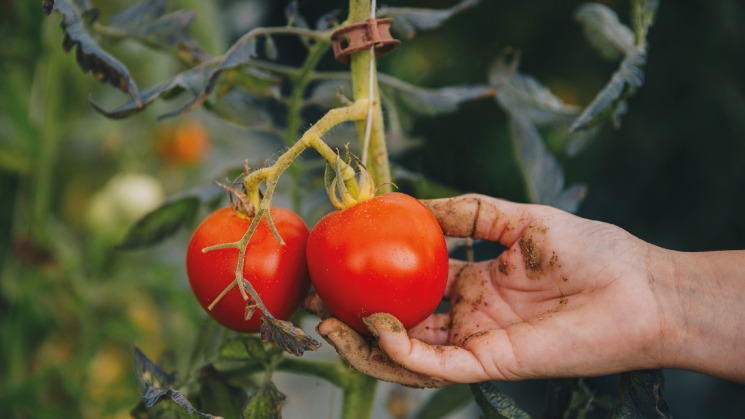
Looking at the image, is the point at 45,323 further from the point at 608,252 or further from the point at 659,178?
the point at 659,178

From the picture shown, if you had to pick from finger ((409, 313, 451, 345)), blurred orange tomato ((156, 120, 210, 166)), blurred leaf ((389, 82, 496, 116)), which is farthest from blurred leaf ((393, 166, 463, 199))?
blurred orange tomato ((156, 120, 210, 166))

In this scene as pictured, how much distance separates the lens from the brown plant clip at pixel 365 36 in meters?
0.73

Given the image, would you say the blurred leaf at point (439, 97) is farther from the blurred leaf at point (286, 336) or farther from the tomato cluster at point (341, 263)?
the blurred leaf at point (286, 336)

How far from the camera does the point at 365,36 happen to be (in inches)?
29.1

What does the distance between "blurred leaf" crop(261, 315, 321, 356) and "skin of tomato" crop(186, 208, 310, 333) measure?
7cm

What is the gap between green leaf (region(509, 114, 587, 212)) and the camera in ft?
3.09

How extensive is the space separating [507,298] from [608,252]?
0.45 ft

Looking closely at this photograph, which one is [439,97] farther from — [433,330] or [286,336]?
[286,336]

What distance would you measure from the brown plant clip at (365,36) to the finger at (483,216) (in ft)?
0.64

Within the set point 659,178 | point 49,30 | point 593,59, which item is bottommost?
point 659,178

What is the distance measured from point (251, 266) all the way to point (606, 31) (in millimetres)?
588

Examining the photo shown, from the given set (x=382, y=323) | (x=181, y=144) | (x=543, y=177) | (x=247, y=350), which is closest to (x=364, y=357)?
(x=382, y=323)

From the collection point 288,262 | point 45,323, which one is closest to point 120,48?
point 45,323

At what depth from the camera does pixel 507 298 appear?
2.73 feet
